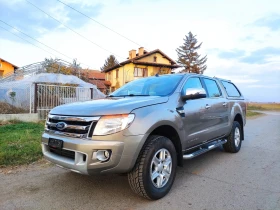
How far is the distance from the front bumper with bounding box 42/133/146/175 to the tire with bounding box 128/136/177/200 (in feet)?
0.52

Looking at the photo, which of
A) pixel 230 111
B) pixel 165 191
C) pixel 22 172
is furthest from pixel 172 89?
pixel 22 172

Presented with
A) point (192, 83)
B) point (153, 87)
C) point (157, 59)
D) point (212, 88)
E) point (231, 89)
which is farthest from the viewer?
point (157, 59)

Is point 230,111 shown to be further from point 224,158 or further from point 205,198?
point 205,198

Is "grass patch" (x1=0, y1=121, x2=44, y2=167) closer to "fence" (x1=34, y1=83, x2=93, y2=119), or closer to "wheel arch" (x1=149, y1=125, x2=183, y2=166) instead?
"wheel arch" (x1=149, y1=125, x2=183, y2=166)

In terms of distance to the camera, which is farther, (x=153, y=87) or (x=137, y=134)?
(x=153, y=87)

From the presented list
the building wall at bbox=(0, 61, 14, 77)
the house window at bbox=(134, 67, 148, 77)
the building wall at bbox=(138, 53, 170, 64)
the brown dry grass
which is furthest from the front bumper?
the building wall at bbox=(0, 61, 14, 77)

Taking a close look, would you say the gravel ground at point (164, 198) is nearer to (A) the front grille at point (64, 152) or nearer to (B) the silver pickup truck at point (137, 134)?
(B) the silver pickup truck at point (137, 134)

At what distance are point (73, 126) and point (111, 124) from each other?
50 centimetres

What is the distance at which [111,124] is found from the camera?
2.79 metres

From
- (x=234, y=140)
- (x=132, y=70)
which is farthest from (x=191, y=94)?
(x=132, y=70)

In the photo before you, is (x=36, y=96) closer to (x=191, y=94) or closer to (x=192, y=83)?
(x=192, y=83)

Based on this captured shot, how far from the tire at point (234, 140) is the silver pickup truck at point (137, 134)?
1.57m

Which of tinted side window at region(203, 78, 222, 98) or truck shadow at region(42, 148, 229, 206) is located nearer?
truck shadow at region(42, 148, 229, 206)

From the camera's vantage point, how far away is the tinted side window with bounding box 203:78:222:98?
4.85 meters
